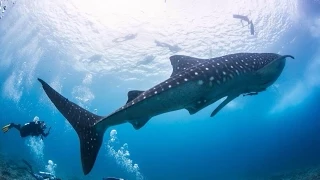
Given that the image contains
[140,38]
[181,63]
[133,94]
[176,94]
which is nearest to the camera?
[176,94]

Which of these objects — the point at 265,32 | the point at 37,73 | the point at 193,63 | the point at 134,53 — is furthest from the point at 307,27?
the point at 37,73

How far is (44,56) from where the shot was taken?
39.0m

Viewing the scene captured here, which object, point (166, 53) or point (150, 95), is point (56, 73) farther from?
point (150, 95)

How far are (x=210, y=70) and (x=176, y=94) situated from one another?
0.99m

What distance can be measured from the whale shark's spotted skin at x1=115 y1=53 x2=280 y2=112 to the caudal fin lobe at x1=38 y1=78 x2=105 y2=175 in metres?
0.91

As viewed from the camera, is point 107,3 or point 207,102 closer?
point 207,102

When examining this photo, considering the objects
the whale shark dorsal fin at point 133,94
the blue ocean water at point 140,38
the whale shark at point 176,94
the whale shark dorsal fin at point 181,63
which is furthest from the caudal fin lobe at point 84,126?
the blue ocean water at point 140,38

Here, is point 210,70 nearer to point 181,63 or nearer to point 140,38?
point 181,63

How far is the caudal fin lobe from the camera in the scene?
15.6ft

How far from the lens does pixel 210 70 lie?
197 inches

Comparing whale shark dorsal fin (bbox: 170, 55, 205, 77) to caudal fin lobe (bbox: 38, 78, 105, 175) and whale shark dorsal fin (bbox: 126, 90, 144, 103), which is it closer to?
whale shark dorsal fin (bbox: 126, 90, 144, 103)

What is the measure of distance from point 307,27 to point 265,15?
6.41 m

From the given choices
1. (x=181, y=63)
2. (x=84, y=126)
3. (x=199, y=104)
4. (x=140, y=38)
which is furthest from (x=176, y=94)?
(x=140, y=38)

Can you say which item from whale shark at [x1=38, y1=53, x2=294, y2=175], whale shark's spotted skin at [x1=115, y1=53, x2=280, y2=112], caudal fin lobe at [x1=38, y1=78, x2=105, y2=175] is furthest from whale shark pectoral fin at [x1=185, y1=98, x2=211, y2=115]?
caudal fin lobe at [x1=38, y1=78, x2=105, y2=175]
